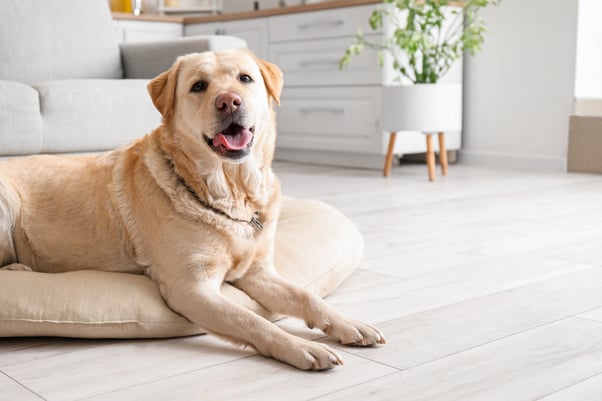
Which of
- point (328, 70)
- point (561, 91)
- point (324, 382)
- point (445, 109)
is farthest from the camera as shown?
point (328, 70)

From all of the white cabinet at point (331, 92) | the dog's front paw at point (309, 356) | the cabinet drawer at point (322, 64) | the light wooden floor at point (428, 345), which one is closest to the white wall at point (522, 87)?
the white cabinet at point (331, 92)

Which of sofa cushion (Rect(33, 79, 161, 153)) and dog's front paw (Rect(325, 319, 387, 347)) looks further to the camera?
sofa cushion (Rect(33, 79, 161, 153))

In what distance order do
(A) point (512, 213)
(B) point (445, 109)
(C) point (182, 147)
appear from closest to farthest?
(C) point (182, 147)
(A) point (512, 213)
(B) point (445, 109)

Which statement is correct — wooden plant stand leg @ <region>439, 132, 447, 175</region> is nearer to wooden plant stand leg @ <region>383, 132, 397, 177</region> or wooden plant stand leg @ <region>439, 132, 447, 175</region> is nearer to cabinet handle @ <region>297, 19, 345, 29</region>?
wooden plant stand leg @ <region>383, 132, 397, 177</region>

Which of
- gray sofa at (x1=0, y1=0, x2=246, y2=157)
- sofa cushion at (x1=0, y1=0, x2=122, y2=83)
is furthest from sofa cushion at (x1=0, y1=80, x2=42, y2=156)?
sofa cushion at (x1=0, y1=0, x2=122, y2=83)

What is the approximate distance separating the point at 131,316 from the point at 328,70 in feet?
11.3

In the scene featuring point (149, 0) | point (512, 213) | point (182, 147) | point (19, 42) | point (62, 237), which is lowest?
point (512, 213)

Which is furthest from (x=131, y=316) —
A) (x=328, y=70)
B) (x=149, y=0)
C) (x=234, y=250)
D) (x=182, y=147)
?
(x=149, y=0)

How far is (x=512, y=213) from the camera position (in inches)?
126

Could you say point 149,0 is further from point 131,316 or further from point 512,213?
point 131,316

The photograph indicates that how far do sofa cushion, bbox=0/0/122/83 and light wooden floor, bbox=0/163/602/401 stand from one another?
169cm

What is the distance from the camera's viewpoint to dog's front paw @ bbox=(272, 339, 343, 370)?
4.65ft

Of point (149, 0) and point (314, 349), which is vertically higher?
point (149, 0)

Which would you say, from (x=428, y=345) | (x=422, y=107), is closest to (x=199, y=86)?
(x=428, y=345)
